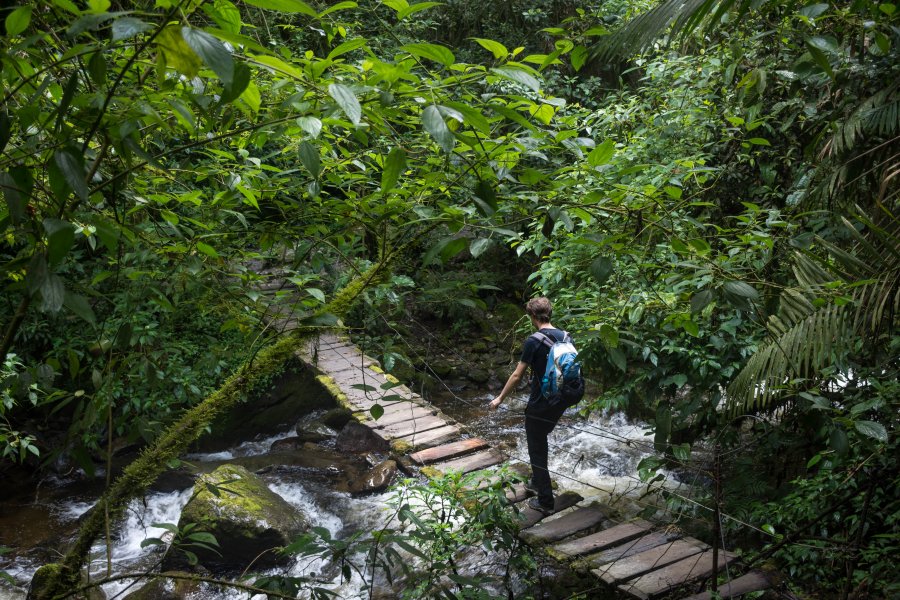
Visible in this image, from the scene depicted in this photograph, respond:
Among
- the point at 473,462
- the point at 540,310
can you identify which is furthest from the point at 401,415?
the point at 540,310

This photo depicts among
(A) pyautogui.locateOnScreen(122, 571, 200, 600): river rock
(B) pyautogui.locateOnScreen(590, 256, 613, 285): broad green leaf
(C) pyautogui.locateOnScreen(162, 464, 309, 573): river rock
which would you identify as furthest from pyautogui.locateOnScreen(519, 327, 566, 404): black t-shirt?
(A) pyautogui.locateOnScreen(122, 571, 200, 600): river rock

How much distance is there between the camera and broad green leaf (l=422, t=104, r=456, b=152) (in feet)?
3.45

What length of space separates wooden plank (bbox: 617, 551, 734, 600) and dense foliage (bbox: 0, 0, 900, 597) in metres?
0.47

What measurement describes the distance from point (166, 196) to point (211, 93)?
543mm

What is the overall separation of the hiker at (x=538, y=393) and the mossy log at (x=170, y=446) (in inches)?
80.6

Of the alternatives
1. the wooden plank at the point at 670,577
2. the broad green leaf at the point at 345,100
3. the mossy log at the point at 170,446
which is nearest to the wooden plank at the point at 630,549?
the wooden plank at the point at 670,577

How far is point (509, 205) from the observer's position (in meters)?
2.04

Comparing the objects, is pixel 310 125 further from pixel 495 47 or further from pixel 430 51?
pixel 495 47

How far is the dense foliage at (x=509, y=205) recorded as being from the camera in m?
1.25

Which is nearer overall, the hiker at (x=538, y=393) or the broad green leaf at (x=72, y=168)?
the broad green leaf at (x=72, y=168)

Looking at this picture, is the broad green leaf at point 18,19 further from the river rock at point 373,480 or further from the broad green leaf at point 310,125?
the river rock at point 373,480

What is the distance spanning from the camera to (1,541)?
4859 mm

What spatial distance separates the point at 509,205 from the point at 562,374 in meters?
2.22

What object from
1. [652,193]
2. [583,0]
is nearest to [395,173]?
[652,193]
